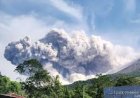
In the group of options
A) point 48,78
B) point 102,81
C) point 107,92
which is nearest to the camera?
point 107,92

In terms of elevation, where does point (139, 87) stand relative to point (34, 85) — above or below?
below

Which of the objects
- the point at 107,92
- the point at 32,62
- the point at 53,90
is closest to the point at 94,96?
the point at 53,90

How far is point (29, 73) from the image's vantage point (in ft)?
492

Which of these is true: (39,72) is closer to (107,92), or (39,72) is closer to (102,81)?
(102,81)

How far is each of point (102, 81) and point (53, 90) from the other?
20660 millimetres

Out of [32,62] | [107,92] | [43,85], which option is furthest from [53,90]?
[107,92]

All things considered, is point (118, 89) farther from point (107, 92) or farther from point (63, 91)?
point (63, 91)

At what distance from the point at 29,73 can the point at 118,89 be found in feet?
224

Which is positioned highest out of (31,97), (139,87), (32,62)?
(32,62)

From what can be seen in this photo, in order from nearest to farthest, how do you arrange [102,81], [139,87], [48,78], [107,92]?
[139,87] < [107,92] < [48,78] < [102,81]

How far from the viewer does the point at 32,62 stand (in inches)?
6048

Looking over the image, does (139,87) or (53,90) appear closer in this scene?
(139,87)

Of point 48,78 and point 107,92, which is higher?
point 48,78

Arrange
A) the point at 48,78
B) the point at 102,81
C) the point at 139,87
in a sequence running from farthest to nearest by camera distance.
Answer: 1. the point at 102,81
2. the point at 48,78
3. the point at 139,87
